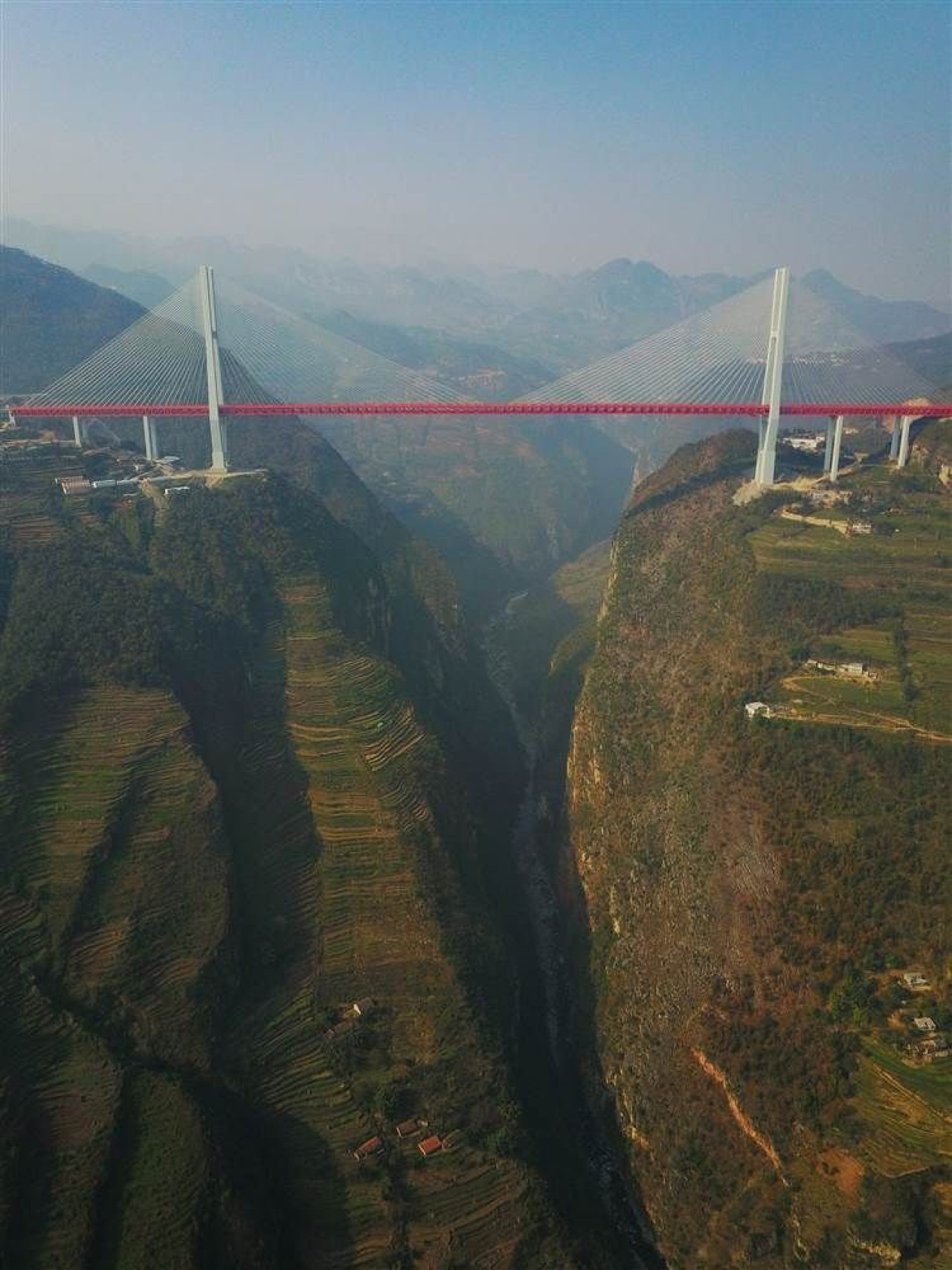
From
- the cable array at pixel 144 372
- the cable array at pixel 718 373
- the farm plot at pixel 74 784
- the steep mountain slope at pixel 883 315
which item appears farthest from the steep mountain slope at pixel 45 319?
the steep mountain slope at pixel 883 315

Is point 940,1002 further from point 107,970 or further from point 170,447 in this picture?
point 170,447

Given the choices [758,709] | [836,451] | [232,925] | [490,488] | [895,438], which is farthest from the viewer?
[490,488]

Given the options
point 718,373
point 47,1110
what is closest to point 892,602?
point 718,373

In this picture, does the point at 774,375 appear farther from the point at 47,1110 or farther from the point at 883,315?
the point at 883,315

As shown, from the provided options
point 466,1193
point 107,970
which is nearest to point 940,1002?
point 466,1193

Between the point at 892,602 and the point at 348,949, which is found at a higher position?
the point at 892,602

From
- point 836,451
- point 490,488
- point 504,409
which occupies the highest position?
point 504,409
